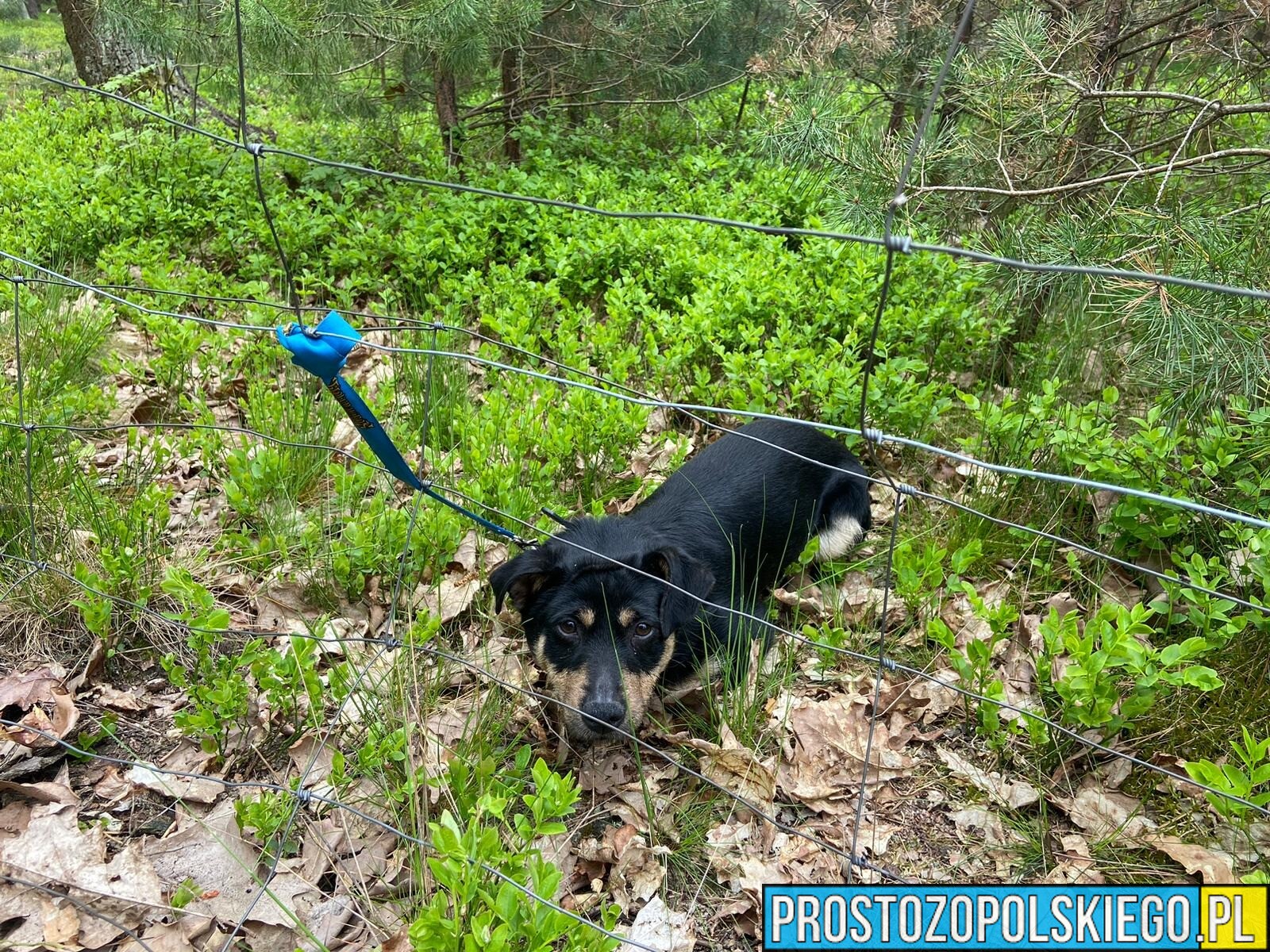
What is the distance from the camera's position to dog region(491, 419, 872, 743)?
332cm

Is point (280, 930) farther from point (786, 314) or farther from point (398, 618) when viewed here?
point (786, 314)

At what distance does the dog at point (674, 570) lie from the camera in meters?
3.32

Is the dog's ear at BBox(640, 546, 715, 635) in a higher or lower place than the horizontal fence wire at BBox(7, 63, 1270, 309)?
lower

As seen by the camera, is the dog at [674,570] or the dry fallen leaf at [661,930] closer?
the dry fallen leaf at [661,930]

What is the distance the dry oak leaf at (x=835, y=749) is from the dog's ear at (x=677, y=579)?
50cm

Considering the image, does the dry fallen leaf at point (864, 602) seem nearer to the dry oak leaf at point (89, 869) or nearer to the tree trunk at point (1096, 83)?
the tree trunk at point (1096, 83)

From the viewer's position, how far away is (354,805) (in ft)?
9.37

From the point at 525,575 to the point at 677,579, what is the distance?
57cm

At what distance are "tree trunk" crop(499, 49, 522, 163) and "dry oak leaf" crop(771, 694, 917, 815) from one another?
21.2ft

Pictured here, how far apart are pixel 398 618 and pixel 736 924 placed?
1.84 meters

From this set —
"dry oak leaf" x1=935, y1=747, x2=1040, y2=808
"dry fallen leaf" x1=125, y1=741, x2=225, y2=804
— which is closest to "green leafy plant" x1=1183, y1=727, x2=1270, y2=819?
"dry oak leaf" x1=935, y1=747, x2=1040, y2=808

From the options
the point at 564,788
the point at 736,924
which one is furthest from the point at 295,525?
the point at 736,924

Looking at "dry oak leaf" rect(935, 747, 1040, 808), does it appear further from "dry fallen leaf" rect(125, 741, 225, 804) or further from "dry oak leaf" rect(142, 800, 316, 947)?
"dry fallen leaf" rect(125, 741, 225, 804)

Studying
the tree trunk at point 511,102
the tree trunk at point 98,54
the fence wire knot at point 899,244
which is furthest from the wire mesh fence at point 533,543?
the tree trunk at point 98,54
